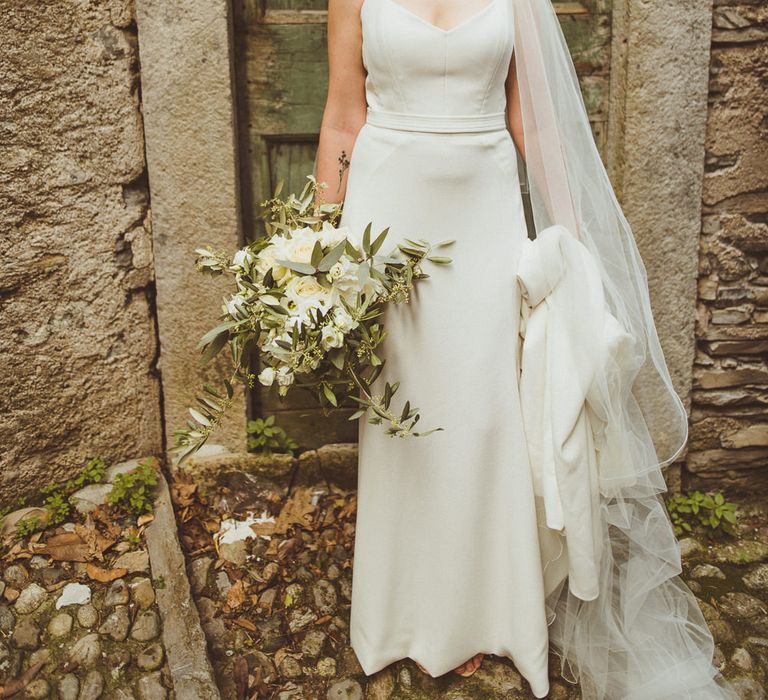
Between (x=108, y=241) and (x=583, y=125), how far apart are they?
5.60 ft

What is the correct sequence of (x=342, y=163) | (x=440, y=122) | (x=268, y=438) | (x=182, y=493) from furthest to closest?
1. (x=268, y=438)
2. (x=182, y=493)
3. (x=342, y=163)
4. (x=440, y=122)

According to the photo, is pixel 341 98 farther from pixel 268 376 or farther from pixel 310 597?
pixel 310 597

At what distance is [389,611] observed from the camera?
7.94 ft

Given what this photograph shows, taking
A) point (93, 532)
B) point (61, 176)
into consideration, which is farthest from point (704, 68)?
point (93, 532)

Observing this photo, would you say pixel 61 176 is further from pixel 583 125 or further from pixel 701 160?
pixel 701 160

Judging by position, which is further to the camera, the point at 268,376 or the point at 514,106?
the point at 514,106

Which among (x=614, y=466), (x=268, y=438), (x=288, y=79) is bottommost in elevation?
(x=268, y=438)

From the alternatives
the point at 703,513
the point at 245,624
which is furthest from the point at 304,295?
the point at 703,513

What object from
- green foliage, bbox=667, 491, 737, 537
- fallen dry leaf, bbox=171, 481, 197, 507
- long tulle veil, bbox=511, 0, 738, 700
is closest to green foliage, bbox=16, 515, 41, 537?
fallen dry leaf, bbox=171, 481, 197, 507

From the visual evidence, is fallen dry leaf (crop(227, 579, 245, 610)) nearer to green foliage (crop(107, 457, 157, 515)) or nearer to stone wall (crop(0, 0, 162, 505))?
green foliage (crop(107, 457, 157, 515))

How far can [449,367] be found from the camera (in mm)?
2250

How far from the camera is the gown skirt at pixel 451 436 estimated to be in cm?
220

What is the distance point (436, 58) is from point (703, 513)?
216 cm

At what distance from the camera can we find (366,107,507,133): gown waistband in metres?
2.15
